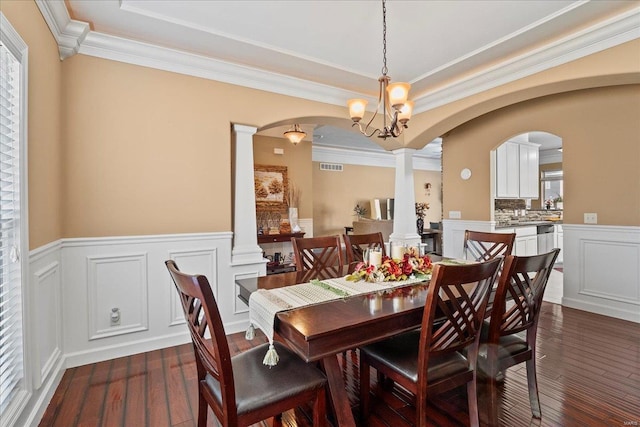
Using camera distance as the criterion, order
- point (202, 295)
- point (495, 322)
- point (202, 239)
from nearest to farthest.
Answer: point (202, 295), point (495, 322), point (202, 239)

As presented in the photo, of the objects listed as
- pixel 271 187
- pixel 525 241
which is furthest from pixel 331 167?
pixel 525 241

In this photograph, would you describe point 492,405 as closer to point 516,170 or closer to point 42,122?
point 42,122

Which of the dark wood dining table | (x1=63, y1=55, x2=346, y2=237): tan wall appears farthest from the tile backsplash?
the dark wood dining table

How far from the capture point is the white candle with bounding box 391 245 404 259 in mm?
2191

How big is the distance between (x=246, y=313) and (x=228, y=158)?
1592 millimetres

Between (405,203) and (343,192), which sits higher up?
(343,192)

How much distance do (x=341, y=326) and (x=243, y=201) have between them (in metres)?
2.28

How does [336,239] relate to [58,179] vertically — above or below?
below

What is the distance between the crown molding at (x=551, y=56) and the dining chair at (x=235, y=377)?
3256 mm

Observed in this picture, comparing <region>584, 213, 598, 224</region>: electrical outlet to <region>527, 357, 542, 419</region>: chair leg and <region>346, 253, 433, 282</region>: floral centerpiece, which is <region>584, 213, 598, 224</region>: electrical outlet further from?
<region>346, 253, 433, 282</region>: floral centerpiece

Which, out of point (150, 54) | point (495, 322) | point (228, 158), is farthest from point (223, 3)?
point (495, 322)

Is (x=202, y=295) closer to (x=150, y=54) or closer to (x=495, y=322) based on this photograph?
(x=495, y=322)

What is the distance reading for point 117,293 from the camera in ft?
8.70

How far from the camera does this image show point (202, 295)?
3.83ft
